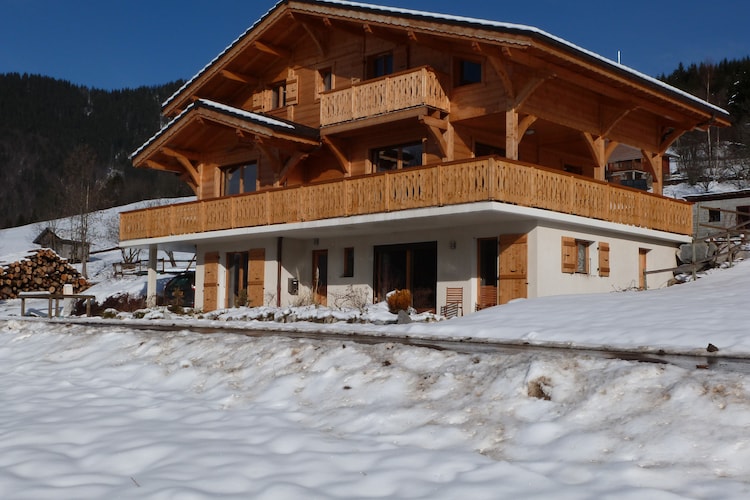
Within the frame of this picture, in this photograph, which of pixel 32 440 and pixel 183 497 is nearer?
pixel 183 497

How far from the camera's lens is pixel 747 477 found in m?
4.74

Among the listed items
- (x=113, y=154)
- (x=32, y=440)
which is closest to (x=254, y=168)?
(x=32, y=440)

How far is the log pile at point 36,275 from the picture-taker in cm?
3497

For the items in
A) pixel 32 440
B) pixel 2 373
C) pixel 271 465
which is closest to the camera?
pixel 271 465

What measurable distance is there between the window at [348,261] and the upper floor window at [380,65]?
5206 millimetres

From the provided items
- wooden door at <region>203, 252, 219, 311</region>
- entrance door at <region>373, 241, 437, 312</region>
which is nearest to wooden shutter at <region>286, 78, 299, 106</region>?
wooden door at <region>203, 252, 219, 311</region>

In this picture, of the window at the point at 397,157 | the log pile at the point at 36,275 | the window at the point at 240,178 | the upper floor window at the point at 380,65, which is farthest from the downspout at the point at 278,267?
the log pile at the point at 36,275

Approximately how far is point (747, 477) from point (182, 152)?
25.4 meters

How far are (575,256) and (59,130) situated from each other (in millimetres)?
A: 162727

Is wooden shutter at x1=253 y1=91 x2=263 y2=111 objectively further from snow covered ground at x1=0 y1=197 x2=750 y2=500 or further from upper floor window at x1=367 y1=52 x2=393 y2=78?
snow covered ground at x1=0 y1=197 x2=750 y2=500

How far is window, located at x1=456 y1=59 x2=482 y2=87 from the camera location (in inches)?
818

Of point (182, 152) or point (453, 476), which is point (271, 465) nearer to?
point (453, 476)

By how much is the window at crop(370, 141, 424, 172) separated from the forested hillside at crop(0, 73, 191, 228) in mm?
107449

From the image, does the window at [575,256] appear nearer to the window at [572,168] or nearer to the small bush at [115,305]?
the window at [572,168]
